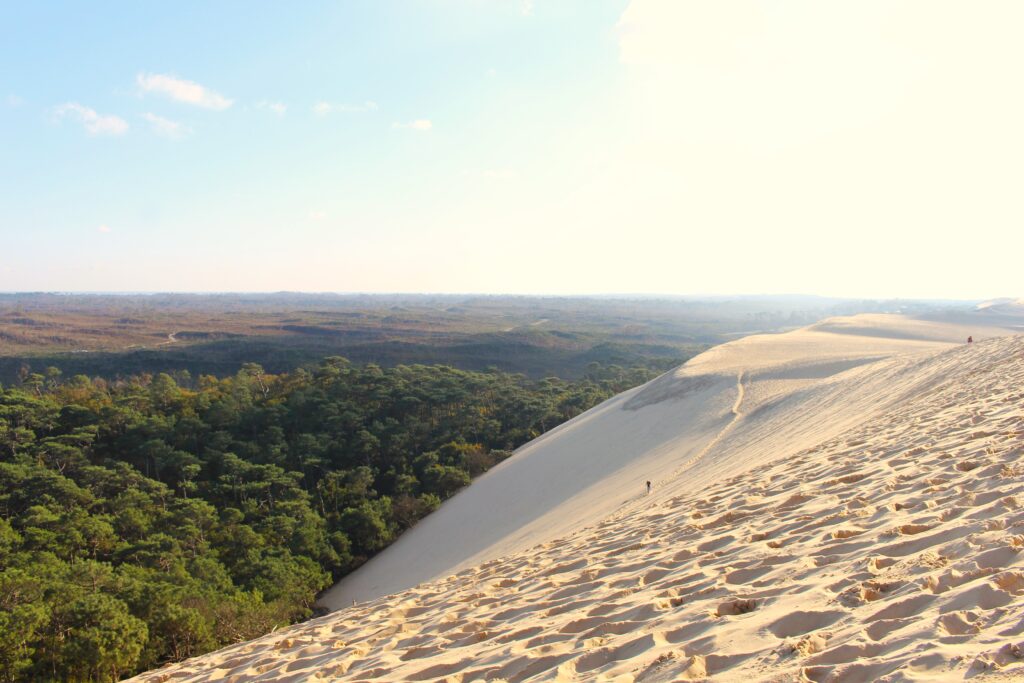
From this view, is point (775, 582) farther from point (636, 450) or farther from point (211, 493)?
point (211, 493)

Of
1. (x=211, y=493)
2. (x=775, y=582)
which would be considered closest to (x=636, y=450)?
(x=775, y=582)

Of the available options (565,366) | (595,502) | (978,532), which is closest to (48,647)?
(595,502)

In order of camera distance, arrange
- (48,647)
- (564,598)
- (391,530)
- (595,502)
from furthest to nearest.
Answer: (391,530) < (595,502) < (48,647) < (564,598)

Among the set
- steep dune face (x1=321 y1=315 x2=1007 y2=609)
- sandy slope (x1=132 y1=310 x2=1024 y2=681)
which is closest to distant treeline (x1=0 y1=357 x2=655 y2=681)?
steep dune face (x1=321 y1=315 x2=1007 y2=609)

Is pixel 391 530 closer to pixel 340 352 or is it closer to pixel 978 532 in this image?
pixel 978 532

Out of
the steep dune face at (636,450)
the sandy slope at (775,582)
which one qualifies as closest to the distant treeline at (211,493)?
the steep dune face at (636,450)
